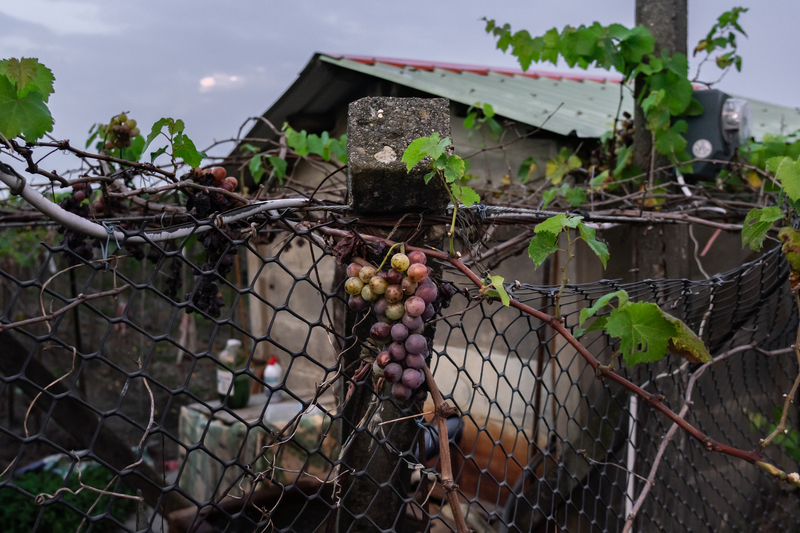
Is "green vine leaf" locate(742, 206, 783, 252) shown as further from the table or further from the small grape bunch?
the table

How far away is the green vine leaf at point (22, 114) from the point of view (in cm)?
77

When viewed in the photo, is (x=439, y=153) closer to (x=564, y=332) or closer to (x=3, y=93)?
(x=564, y=332)

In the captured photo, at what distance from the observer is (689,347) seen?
108 centimetres

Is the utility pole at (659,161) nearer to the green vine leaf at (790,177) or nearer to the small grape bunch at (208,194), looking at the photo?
the green vine leaf at (790,177)

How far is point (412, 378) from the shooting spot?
820 millimetres

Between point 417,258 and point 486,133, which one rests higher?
point 486,133

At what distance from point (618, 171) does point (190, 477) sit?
329 centimetres

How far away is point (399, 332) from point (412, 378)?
70mm

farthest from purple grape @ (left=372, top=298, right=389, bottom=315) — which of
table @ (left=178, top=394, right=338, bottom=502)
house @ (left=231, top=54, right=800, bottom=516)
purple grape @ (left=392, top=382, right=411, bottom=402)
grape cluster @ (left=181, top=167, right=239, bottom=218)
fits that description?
table @ (left=178, top=394, right=338, bottom=502)

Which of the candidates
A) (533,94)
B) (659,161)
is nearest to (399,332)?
(659,161)

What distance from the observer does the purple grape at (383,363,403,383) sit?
82 cm

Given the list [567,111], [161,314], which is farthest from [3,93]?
[161,314]

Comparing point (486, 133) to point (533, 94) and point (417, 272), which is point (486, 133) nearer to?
point (533, 94)

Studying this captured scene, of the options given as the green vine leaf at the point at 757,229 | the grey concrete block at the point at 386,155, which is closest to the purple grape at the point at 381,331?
the grey concrete block at the point at 386,155
